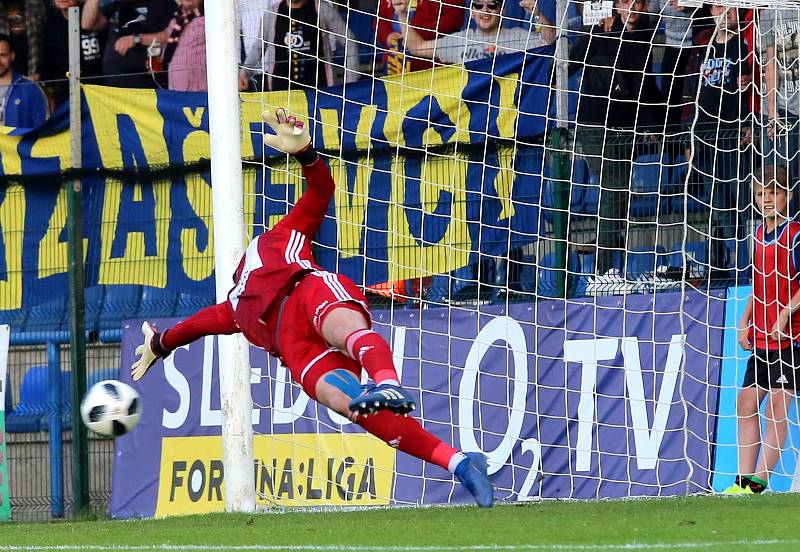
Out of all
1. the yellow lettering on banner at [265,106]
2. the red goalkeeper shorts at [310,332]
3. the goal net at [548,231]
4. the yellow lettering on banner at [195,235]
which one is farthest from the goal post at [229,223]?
the yellow lettering on banner at [195,235]

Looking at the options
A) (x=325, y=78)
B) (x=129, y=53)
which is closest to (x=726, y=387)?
(x=325, y=78)

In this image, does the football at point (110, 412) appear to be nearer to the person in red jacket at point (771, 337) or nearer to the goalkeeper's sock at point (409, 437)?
the goalkeeper's sock at point (409, 437)

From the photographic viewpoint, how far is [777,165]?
26.0 feet

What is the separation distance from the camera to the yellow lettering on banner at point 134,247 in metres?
9.51

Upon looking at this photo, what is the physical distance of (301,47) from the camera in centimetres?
955

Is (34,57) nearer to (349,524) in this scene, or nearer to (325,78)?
(325,78)

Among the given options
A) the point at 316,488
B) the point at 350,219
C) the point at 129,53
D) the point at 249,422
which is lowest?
the point at 316,488

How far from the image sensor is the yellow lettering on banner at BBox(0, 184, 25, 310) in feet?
32.6

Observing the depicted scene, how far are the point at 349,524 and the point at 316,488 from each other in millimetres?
2718

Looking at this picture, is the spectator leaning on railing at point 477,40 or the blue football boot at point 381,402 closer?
the blue football boot at point 381,402

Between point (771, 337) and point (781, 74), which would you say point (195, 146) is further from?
point (771, 337)

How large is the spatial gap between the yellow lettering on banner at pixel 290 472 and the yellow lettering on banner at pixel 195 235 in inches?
48.2

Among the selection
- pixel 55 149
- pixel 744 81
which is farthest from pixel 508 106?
Answer: pixel 55 149

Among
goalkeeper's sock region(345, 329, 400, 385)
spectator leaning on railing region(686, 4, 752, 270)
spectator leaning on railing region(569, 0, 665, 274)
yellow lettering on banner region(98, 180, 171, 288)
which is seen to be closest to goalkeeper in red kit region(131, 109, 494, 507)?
goalkeeper's sock region(345, 329, 400, 385)
